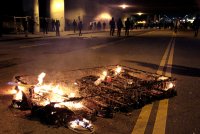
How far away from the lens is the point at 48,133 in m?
4.38

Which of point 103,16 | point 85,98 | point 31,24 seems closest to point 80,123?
point 85,98

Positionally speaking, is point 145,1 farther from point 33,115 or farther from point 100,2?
point 33,115

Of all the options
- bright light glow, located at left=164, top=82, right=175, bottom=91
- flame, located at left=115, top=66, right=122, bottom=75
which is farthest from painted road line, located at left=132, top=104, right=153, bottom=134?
flame, located at left=115, top=66, right=122, bottom=75

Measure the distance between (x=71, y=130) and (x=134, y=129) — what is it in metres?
0.99

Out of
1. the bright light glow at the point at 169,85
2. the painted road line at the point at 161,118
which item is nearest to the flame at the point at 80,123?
the painted road line at the point at 161,118

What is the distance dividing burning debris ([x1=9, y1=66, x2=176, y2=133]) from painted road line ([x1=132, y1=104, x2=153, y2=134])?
0.50ft

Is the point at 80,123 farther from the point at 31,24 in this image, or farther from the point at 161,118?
the point at 31,24

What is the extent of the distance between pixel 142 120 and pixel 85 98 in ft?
3.63

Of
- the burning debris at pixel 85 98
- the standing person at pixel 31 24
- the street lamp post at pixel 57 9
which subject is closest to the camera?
the burning debris at pixel 85 98

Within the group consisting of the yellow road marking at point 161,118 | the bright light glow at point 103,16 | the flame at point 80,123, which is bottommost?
the yellow road marking at point 161,118

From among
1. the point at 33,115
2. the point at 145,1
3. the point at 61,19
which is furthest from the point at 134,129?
the point at 145,1

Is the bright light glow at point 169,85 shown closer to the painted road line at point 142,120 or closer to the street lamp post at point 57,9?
the painted road line at point 142,120

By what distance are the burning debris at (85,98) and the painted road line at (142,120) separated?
15cm

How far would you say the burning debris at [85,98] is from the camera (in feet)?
15.5
